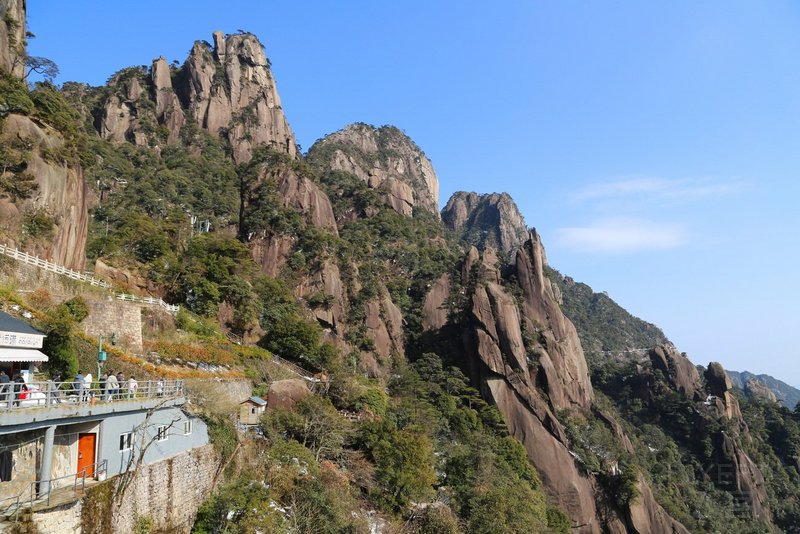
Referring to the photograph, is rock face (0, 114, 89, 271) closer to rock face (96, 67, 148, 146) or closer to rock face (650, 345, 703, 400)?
rock face (96, 67, 148, 146)

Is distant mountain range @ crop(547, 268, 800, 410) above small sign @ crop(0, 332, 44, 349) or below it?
above

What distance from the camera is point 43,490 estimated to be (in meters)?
12.1

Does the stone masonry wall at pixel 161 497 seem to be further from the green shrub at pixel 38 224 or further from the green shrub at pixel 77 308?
the green shrub at pixel 38 224

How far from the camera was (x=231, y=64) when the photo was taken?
10725 cm

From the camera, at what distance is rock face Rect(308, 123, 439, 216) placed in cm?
11588

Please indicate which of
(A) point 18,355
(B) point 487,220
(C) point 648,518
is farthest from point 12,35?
(B) point 487,220

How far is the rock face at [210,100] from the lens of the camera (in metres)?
92.6

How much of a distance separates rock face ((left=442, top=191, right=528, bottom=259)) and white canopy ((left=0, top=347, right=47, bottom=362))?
145 metres

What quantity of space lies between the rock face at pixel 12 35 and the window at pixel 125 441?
3523 centimetres

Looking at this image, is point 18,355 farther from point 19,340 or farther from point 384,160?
point 384,160

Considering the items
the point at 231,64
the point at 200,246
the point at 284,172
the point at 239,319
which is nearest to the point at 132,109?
the point at 231,64

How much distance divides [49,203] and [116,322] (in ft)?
38.7

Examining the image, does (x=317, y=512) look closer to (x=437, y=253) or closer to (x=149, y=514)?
(x=149, y=514)

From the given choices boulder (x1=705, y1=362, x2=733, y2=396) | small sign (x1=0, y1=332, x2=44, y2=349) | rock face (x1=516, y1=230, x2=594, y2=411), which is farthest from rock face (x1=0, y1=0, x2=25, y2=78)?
boulder (x1=705, y1=362, x2=733, y2=396)
